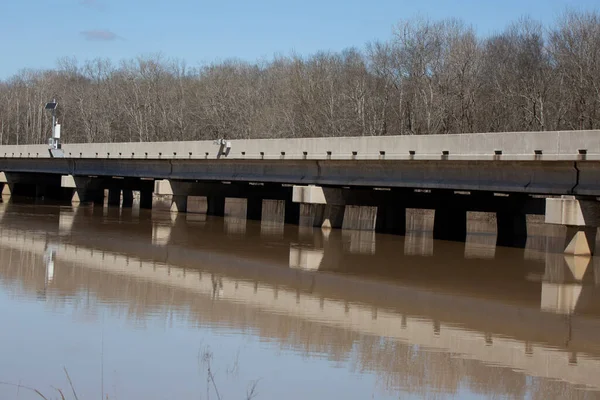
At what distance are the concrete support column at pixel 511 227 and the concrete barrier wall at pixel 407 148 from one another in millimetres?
6621

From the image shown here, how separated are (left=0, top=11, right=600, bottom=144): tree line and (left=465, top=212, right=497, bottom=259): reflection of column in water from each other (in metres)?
6.68

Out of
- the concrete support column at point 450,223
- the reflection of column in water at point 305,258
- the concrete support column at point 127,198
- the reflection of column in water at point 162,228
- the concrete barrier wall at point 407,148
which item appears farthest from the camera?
the concrete support column at point 127,198

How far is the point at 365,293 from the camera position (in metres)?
18.0

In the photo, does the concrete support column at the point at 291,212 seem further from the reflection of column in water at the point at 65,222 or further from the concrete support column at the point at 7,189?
the concrete support column at the point at 7,189

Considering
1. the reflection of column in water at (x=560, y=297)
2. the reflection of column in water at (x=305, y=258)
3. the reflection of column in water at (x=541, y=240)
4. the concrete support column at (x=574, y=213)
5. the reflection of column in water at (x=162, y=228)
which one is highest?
the concrete support column at (x=574, y=213)

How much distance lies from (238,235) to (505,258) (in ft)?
36.1

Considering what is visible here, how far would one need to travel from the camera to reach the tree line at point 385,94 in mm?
56750

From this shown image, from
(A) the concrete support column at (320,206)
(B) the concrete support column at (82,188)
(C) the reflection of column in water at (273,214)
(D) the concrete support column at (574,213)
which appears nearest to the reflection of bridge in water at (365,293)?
(D) the concrete support column at (574,213)

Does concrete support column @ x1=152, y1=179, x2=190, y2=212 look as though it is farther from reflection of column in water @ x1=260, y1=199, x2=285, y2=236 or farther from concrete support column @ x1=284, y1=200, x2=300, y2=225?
concrete support column @ x1=284, y1=200, x2=300, y2=225

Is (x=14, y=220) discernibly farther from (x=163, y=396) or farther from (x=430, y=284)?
(x=163, y=396)

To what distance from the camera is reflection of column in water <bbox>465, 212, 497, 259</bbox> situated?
29.9 metres

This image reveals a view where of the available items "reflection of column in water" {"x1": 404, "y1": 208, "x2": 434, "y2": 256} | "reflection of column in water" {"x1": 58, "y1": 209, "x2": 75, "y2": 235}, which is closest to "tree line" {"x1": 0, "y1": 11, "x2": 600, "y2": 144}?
"reflection of column in water" {"x1": 404, "y1": 208, "x2": 434, "y2": 256}

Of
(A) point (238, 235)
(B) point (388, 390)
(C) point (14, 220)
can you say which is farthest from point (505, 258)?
(C) point (14, 220)

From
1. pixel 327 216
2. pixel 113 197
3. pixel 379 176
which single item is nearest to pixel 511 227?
pixel 379 176
